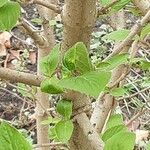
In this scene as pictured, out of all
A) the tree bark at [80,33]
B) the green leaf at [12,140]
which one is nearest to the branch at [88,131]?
the tree bark at [80,33]

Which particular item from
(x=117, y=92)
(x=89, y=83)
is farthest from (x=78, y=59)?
(x=117, y=92)

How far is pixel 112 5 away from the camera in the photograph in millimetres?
549

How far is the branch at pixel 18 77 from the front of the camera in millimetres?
551

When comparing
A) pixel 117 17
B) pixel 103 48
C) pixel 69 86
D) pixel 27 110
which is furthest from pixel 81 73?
pixel 103 48

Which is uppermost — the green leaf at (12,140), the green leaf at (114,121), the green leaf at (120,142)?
the green leaf at (12,140)

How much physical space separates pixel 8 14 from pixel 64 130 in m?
0.18

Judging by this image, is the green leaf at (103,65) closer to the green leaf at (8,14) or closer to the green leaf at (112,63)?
the green leaf at (112,63)

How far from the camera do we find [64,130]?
0.57 metres

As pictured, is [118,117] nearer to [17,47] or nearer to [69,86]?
[69,86]

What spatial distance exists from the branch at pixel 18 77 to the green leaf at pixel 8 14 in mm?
79

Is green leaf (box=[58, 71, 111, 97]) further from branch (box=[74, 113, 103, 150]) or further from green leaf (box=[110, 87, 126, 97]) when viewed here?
green leaf (box=[110, 87, 126, 97])

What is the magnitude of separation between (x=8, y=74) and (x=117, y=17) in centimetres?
59

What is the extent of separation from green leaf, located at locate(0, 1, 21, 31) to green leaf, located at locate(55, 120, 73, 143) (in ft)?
0.52

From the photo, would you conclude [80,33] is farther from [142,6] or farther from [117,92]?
[142,6]
